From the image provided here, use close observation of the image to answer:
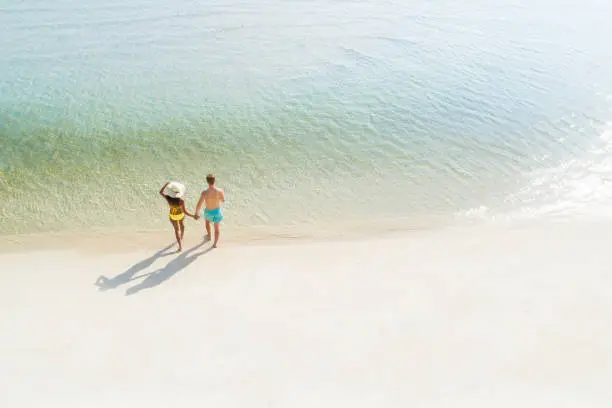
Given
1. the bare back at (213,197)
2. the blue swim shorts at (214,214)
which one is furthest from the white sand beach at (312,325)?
the bare back at (213,197)

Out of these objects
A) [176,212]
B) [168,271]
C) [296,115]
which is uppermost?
[296,115]

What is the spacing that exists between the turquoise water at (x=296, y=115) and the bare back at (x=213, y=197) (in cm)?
172

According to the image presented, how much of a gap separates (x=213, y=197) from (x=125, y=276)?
216 centimetres

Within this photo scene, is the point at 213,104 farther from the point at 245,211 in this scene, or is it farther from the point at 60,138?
the point at 245,211

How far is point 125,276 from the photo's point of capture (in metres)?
8.62

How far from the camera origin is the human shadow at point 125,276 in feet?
27.4

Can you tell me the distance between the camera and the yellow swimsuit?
8750 millimetres

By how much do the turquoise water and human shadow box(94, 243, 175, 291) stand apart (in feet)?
4.96

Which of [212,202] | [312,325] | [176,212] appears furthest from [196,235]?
[312,325]

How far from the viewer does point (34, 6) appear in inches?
894

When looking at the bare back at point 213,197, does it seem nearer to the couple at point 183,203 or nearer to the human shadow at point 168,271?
the couple at point 183,203

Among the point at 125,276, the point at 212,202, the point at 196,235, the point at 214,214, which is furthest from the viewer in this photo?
the point at 196,235

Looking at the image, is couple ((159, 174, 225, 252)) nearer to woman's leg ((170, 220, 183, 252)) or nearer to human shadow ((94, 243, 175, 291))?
woman's leg ((170, 220, 183, 252))

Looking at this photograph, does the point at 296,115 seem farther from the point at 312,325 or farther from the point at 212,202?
the point at 312,325
